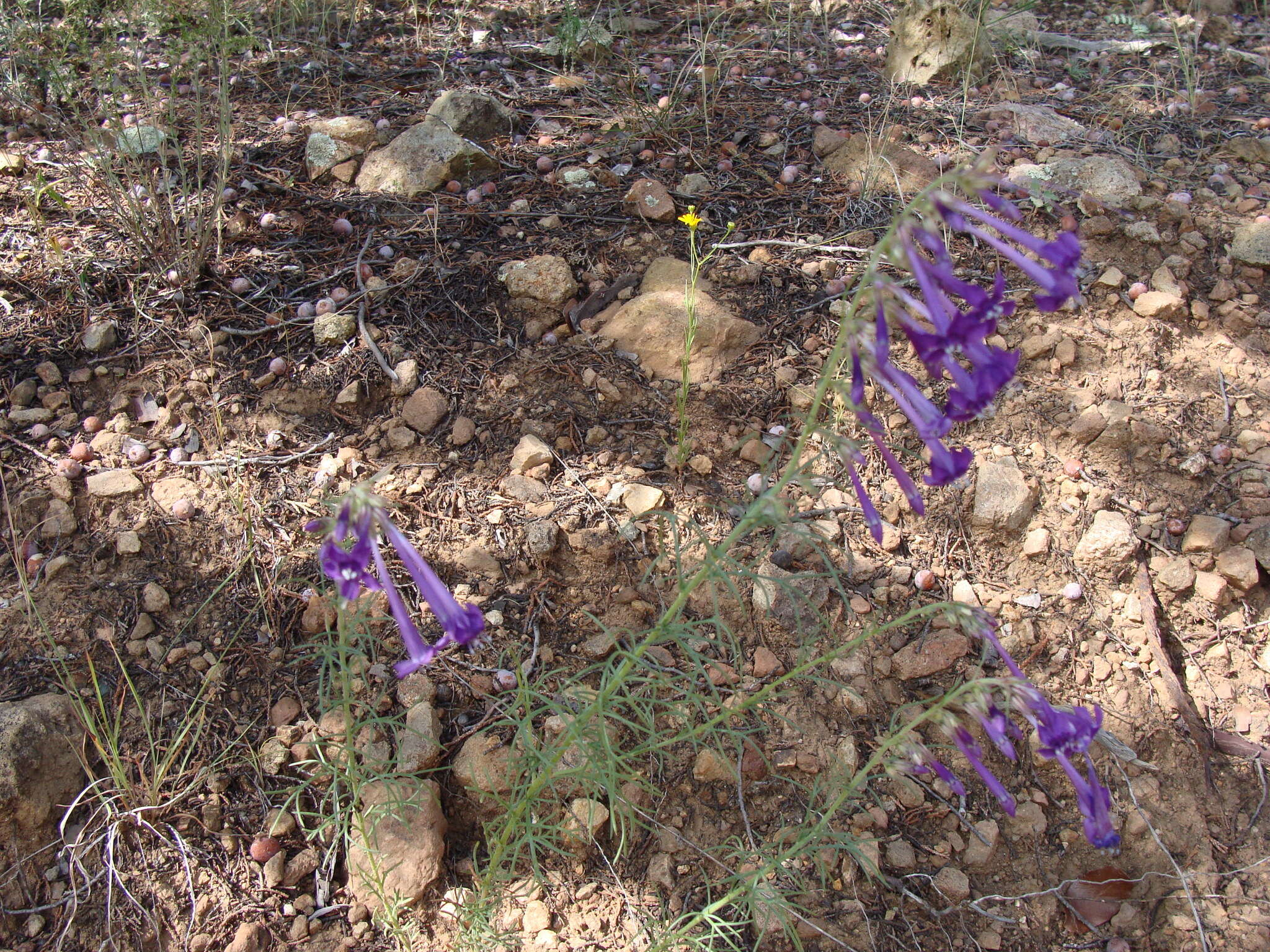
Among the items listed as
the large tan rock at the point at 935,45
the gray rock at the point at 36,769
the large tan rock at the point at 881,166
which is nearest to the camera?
the gray rock at the point at 36,769

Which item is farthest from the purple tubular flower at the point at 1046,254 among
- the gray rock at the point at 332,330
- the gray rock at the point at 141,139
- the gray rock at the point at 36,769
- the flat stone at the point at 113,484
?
the gray rock at the point at 141,139

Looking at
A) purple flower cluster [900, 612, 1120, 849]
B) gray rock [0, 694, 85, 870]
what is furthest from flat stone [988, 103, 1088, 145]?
gray rock [0, 694, 85, 870]

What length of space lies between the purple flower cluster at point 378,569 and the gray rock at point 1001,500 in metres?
2.37

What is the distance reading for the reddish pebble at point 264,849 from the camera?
8.80ft

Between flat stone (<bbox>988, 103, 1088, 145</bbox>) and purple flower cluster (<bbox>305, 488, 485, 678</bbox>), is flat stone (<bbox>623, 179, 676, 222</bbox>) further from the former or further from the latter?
purple flower cluster (<bbox>305, 488, 485, 678</bbox>)

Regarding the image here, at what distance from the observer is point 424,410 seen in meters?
3.71

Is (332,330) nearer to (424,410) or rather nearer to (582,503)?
(424,410)

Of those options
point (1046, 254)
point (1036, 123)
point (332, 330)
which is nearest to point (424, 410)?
point (332, 330)

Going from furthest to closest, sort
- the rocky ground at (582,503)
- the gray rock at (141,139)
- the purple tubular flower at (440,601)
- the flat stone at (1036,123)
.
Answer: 1. the flat stone at (1036,123)
2. the gray rock at (141,139)
3. the rocky ground at (582,503)
4. the purple tubular flower at (440,601)

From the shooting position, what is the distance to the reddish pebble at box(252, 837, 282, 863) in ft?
8.80

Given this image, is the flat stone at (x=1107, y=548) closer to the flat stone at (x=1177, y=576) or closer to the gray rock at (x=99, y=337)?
the flat stone at (x=1177, y=576)

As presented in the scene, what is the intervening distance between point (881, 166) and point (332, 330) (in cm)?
A: 289

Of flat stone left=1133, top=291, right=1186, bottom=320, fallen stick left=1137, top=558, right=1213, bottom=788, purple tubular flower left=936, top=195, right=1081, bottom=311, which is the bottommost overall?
fallen stick left=1137, top=558, right=1213, bottom=788

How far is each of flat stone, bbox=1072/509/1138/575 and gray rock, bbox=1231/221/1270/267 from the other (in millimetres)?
1789
